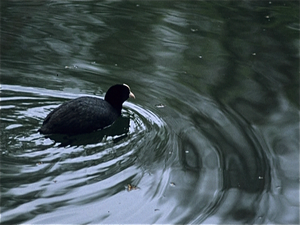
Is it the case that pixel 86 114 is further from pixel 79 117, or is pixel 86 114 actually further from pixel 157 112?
pixel 157 112

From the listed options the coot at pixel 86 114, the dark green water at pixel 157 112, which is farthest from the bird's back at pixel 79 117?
the dark green water at pixel 157 112

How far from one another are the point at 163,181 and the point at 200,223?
66 centimetres

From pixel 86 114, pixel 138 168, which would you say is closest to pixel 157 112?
pixel 86 114

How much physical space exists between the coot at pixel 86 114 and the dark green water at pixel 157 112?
10 centimetres

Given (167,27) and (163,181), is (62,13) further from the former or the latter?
(163,181)

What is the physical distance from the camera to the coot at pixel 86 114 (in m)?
5.96

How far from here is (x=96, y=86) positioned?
7461 millimetres

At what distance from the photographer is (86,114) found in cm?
621

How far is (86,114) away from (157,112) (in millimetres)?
927

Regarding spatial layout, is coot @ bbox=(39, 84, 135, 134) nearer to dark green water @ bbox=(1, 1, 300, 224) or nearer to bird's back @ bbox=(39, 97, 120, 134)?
bird's back @ bbox=(39, 97, 120, 134)

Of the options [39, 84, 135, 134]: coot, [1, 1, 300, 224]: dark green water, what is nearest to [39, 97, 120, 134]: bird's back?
[39, 84, 135, 134]: coot

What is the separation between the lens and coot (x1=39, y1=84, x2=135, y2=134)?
235 inches

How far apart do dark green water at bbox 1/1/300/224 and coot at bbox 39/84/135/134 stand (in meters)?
0.10

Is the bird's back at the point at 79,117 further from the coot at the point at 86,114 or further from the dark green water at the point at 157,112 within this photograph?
the dark green water at the point at 157,112
